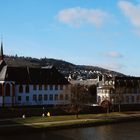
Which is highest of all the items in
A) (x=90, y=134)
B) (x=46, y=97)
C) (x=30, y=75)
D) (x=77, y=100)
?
(x=30, y=75)

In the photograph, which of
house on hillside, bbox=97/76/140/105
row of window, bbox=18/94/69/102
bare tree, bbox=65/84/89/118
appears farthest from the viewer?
house on hillside, bbox=97/76/140/105

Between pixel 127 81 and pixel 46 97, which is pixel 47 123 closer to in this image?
pixel 46 97

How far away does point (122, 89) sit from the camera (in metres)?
119

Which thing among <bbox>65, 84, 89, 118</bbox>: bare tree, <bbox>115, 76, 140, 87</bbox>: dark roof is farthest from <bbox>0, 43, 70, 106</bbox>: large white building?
<bbox>115, 76, 140, 87</bbox>: dark roof

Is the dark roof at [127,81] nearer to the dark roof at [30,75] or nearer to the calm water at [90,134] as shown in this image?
the dark roof at [30,75]

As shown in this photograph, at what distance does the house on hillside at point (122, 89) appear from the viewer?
393 feet

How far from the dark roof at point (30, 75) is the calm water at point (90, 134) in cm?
3304

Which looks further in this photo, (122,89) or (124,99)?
(124,99)

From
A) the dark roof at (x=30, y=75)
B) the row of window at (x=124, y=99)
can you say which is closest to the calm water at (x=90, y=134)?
the dark roof at (x=30, y=75)

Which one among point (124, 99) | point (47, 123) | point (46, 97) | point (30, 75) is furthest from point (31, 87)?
point (47, 123)

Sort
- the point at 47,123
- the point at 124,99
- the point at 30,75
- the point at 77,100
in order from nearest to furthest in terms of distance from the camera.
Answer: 1. the point at 47,123
2. the point at 77,100
3. the point at 30,75
4. the point at 124,99

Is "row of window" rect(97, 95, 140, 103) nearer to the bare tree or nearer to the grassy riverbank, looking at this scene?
the bare tree

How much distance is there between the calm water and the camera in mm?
63500

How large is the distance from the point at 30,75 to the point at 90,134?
142 ft
